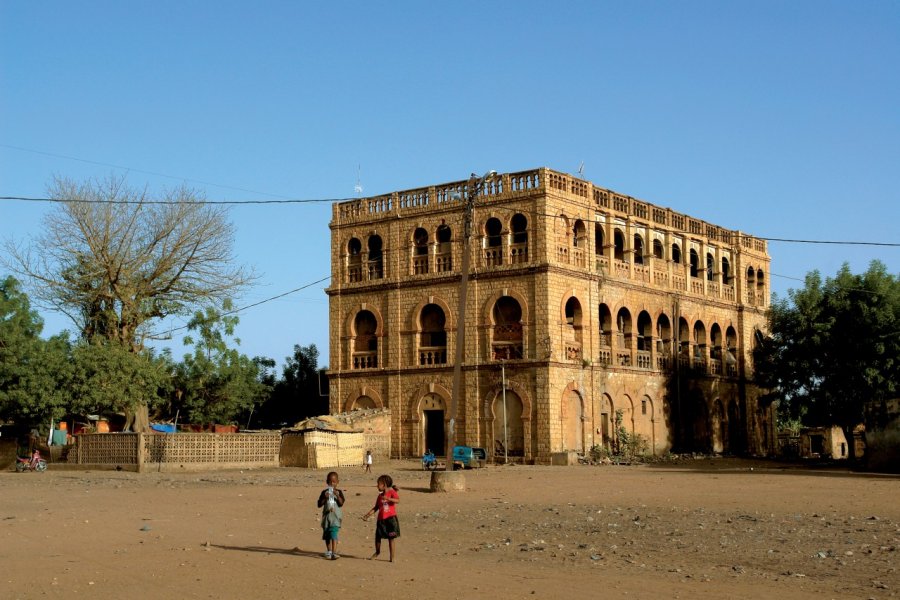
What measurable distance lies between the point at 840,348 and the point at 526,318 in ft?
43.3

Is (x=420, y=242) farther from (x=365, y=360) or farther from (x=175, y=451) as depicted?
(x=175, y=451)

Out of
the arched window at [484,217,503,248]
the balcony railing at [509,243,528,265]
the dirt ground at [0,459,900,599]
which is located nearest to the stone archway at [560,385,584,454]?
the balcony railing at [509,243,528,265]

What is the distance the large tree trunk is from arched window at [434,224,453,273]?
13.7 meters

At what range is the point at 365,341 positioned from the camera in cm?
4781

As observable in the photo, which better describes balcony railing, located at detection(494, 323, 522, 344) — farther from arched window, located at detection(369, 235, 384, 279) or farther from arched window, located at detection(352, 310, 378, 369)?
arched window, located at detection(369, 235, 384, 279)

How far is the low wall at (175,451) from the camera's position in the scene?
1506 inches

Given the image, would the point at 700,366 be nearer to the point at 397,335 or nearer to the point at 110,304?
the point at 397,335

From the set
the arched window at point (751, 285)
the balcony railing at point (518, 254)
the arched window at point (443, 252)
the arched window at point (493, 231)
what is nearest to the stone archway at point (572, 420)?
the balcony railing at point (518, 254)

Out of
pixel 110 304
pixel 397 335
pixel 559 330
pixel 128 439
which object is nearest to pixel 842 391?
pixel 559 330

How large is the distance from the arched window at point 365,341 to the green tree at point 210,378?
20.0 ft

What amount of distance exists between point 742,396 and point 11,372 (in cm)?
3506

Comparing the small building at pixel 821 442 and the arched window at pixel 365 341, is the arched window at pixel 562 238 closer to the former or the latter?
the arched window at pixel 365 341

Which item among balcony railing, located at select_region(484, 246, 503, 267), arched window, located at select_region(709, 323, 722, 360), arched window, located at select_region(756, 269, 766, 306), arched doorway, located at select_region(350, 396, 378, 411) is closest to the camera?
balcony railing, located at select_region(484, 246, 503, 267)

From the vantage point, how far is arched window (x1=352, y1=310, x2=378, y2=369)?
155 ft
